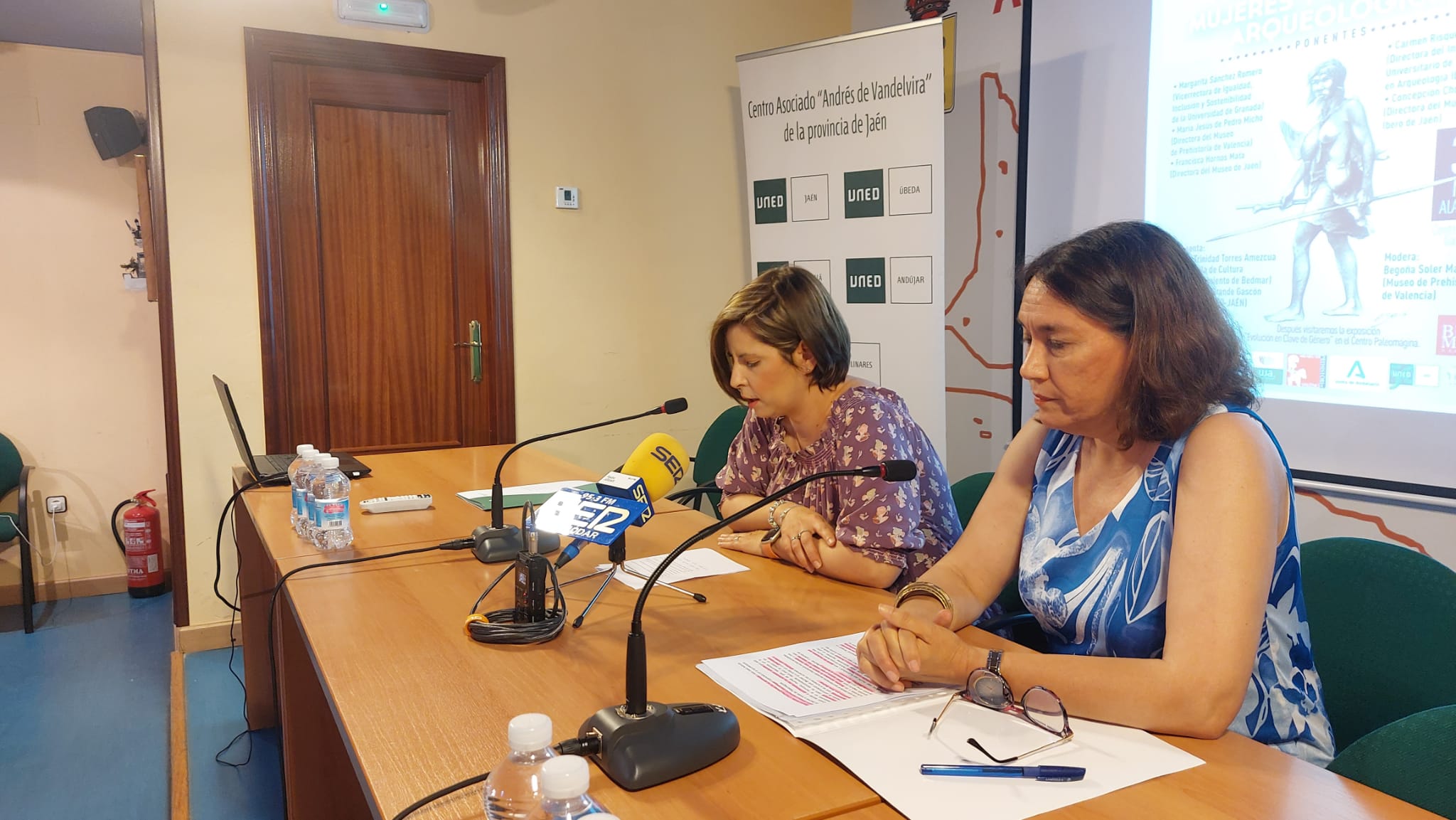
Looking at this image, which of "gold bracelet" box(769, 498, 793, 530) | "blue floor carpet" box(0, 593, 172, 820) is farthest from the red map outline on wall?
"blue floor carpet" box(0, 593, 172, 820)

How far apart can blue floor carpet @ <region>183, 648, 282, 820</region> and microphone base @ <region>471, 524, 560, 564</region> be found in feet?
3.68

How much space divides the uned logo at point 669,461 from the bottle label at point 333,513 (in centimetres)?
67

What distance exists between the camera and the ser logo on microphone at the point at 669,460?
1628 mm

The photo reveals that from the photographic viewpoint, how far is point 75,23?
391 cm

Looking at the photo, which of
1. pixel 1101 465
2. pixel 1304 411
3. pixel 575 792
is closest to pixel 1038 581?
pixel 1101 465

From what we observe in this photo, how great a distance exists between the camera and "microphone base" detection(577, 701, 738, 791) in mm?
934

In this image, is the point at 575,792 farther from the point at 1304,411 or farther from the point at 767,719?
the point at 1304,411

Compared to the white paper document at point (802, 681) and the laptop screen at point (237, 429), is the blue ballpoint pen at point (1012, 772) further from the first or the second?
the laptop screen at point (237, 429)

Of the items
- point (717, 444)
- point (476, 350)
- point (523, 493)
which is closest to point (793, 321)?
point (523, 493)

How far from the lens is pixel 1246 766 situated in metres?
0.98

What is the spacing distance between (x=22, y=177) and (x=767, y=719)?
176 inches

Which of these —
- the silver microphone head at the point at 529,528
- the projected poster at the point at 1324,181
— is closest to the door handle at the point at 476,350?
the silver microphone head at the point at 529,528

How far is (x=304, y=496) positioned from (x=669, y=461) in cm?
86

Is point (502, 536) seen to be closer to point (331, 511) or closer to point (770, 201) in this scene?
point (331, 511)
